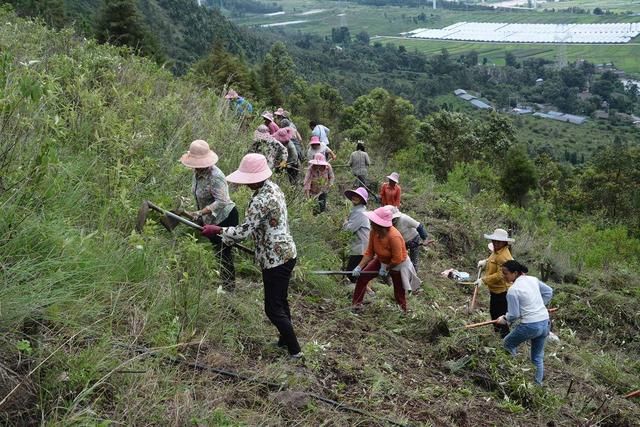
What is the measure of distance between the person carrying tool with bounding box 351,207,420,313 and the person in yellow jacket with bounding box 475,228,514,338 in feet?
3.24

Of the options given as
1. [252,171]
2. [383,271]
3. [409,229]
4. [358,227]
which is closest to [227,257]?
[252,171]

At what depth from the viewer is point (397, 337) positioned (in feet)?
20.4

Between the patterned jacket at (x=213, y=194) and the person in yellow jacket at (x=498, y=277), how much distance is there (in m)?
3.35

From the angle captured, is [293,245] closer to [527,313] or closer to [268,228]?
[268,228]

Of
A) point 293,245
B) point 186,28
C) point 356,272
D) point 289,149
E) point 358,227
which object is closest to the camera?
point 293,245

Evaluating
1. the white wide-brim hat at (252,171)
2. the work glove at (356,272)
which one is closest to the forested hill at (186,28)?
the work glove at (356,272)

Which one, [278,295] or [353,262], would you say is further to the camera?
[353,262]

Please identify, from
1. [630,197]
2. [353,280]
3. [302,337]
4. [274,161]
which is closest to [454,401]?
[302,337]

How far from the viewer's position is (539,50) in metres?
135

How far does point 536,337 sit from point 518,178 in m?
22.9

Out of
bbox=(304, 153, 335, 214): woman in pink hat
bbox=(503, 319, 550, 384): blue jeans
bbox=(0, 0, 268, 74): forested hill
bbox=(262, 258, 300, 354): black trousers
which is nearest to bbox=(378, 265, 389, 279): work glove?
bbox=(503, 319, 550, 384): blue jeans

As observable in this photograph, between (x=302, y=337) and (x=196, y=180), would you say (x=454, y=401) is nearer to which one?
(x=302, y=337)

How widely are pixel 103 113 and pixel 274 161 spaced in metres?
2.70

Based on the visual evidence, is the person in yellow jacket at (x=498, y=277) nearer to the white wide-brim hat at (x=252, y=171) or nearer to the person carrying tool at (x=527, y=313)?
the person carrying tool at (x=527, y=313)
